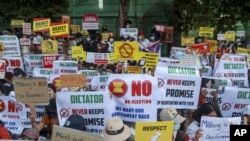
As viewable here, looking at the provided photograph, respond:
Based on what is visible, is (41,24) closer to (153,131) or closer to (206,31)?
(206,31)

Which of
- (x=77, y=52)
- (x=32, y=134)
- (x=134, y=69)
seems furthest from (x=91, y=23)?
(x=32, y=134)

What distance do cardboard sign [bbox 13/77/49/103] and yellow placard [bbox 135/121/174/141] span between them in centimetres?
140

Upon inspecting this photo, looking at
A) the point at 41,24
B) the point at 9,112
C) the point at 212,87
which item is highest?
the point at 41,24

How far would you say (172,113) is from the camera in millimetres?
5562

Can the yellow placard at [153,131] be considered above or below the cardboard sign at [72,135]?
below

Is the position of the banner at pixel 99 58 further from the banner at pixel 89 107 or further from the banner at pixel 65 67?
the banner at pixel 89 107

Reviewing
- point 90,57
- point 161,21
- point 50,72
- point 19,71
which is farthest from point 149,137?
point 161,21

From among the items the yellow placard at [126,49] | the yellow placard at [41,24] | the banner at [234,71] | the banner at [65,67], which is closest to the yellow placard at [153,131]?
the yellow placard at [126,49]

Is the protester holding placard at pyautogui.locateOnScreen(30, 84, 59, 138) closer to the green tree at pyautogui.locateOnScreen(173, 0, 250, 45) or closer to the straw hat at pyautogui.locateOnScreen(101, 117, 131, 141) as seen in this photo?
the straw hat at pyautogui.locateOnScreen(101, 117, 131, 141)

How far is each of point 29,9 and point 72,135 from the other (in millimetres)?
15875

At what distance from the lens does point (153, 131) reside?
4289 mm

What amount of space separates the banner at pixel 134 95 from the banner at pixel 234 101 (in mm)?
1311

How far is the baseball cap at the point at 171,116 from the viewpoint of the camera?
5.42 metres

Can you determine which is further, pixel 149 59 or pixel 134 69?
pixel 134 69
